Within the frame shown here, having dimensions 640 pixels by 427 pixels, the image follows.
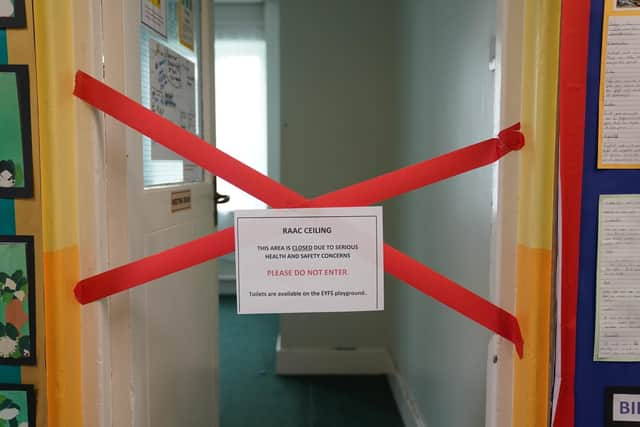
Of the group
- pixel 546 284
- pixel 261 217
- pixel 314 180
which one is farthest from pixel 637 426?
pixel 314 180

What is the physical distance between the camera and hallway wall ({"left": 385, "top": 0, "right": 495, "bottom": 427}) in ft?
4.76

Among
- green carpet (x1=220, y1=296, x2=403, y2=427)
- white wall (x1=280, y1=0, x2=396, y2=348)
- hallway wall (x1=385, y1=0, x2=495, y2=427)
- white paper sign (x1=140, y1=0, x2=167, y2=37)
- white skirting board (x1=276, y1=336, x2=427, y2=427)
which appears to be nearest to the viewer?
white paper sign (x1=140, y1=0, x2=167, y2=37)

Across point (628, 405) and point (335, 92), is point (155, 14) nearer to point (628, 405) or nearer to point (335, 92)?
point (628, 405)

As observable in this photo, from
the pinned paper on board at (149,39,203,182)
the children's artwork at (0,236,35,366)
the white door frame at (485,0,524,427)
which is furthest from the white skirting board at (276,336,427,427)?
the children's artwork at (0,236,35,366)

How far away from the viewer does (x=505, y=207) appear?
0.94 meters

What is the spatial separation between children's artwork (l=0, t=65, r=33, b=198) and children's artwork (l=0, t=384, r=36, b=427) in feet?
1.20

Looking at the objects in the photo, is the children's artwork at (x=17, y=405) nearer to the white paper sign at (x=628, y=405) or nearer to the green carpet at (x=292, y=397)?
the white paper sign at (x=628, y=405)

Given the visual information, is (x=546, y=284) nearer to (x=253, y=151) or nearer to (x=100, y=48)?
(x=100, y=48)

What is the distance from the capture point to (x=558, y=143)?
0.89 m

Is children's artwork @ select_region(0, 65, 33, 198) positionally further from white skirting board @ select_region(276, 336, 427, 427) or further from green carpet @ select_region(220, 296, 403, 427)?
white skirting board @ select_region(276, 336, 427, 427)

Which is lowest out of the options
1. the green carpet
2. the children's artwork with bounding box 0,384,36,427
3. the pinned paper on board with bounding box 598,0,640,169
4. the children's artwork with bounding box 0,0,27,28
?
the green carpet

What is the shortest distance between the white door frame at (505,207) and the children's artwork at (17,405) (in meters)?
0.89

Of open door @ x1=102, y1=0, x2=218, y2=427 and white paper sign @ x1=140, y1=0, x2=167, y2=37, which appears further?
white paper sign @ x1=140, y1=0, x2=167, y2=37

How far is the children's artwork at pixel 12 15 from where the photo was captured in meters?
0.89
